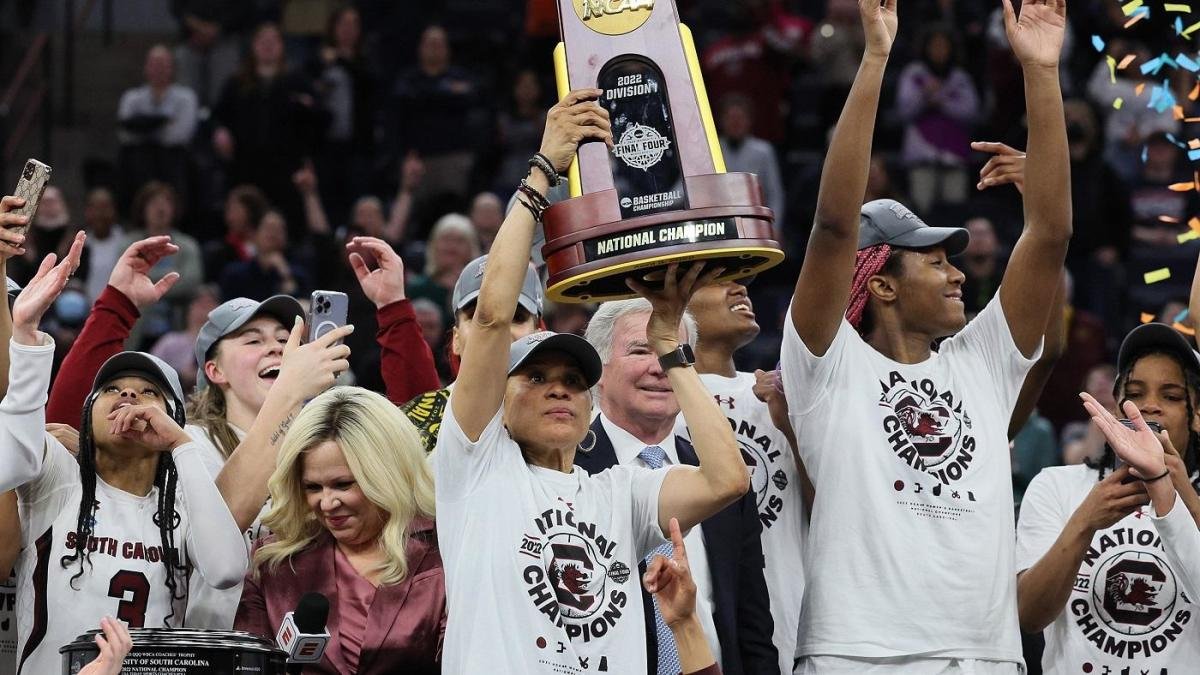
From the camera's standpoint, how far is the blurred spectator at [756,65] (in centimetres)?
1267

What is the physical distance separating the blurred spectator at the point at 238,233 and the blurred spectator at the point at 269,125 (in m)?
0.60

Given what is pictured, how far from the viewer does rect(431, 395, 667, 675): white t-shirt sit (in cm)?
431

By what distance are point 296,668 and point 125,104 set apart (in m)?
8.59

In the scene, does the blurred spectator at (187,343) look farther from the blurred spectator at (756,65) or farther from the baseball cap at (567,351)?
the baseball cap at (567,351)

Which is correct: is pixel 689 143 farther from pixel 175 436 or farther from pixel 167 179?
pixel 167 179

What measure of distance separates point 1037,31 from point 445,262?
5261 mm

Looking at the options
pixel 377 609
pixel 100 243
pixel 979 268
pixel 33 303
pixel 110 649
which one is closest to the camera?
pixel 110 649

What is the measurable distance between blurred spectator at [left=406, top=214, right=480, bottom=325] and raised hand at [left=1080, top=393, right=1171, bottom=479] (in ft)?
17.5

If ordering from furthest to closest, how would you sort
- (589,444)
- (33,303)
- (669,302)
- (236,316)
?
(236,316), (589,444), (33,303), (669,302)

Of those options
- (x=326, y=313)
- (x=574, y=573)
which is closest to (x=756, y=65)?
(x=326, y=313)

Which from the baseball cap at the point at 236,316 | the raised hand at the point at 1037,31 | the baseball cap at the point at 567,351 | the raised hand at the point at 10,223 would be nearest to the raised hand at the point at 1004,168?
the raised hand at the point at 1037,31

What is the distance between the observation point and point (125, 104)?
1253 centimetres

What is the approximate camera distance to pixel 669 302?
4.61 meters

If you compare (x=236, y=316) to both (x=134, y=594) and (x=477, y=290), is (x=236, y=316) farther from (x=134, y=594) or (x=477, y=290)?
(x=134, y=594)
